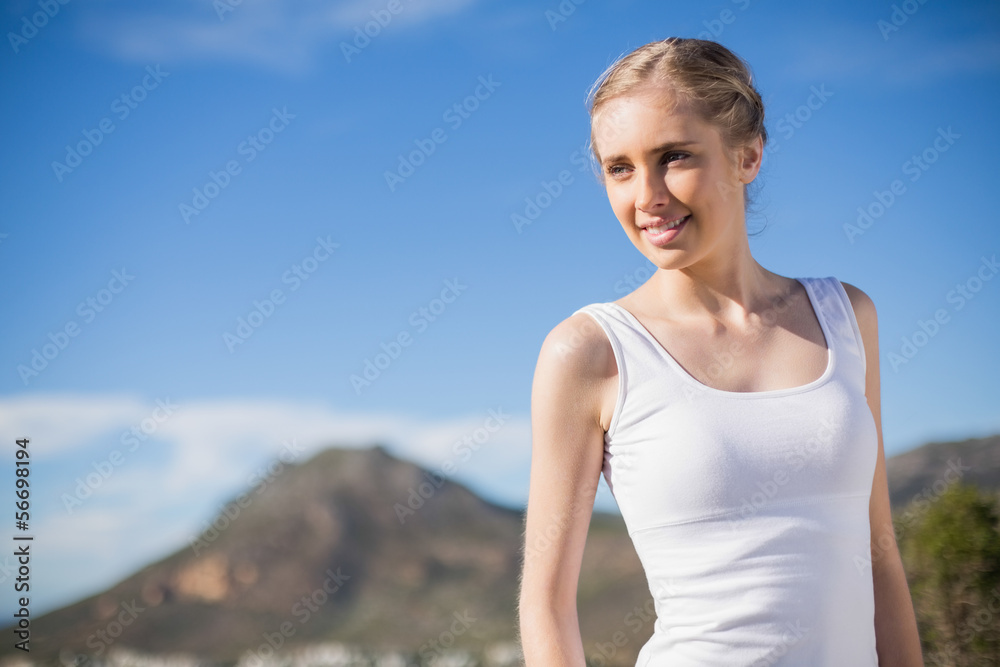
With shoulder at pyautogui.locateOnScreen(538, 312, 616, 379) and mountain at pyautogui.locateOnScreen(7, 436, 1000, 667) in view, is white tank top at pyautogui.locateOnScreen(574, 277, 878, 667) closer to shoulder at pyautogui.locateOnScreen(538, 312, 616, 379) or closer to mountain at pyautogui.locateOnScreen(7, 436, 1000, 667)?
shoulder at pyautogui.locateOnScreen(538, 312, 616, 379)

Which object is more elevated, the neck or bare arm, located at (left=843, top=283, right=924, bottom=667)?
the neck

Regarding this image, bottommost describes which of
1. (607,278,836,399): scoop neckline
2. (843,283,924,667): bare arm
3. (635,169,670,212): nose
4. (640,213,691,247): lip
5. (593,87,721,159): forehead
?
(843,283,924,667): bare arm

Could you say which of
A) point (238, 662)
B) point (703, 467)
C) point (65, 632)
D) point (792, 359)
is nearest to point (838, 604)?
point (703, 467)

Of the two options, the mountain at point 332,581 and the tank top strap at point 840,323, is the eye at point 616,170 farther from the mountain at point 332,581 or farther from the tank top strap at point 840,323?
the mountain at point 332,581

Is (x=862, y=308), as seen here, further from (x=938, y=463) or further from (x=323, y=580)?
(x=323, y=580)

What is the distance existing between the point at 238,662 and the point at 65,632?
1.77 meters

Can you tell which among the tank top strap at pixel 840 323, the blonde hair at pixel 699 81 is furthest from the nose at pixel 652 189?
the tank top strap at pixel 840 323

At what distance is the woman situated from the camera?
1.32m

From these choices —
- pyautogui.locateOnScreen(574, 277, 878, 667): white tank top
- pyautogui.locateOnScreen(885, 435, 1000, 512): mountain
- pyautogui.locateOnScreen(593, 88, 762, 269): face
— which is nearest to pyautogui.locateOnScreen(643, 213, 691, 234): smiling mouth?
pyautogui.locateOnScreen(593, 88, 762, 269): face

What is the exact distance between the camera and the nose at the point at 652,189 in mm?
1405

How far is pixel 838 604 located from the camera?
1340 millimetres

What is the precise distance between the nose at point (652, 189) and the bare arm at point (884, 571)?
54 centimetres

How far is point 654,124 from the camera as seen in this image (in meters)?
1.41

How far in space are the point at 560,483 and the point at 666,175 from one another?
0.57m
